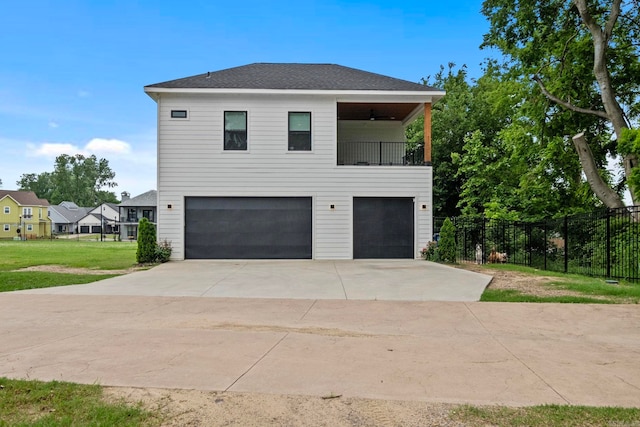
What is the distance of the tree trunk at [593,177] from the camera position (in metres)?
17.3

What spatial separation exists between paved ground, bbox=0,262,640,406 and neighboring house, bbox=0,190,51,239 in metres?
58.2

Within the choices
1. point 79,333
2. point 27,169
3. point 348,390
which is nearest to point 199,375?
point 348,390

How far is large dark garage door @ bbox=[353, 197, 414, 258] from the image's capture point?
16.4m

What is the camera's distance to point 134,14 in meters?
17.6

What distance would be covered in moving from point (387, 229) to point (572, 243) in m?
7.32

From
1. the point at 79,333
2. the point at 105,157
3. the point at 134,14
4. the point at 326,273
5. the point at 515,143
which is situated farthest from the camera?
the point at 105,157

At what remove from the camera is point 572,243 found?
16.8 meters

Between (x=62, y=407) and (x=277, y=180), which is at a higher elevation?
(x=277, y=180)

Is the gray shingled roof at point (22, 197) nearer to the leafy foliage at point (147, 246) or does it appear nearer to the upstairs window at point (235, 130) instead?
the leafy foliage at point (147, 246)

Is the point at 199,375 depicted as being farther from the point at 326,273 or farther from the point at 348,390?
the point at 326,273

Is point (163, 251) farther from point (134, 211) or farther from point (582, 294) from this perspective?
point (134, 211)

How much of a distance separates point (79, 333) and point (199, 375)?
2.69 meters

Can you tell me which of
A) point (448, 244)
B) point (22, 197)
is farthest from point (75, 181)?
point (448, 244)

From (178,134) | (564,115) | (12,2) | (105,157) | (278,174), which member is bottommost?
(278,174)
